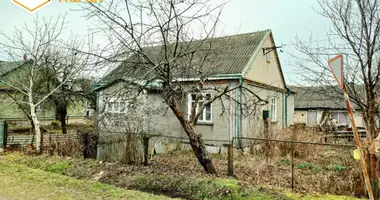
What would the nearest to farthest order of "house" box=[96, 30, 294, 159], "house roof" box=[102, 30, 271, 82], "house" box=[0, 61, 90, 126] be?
"house roof" box=[102, 30, 271, 82] → "house" box=[96, 30, 294, 159] → "house" box=[0, 61, 90, 126]

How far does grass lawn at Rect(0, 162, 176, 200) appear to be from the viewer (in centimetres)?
590

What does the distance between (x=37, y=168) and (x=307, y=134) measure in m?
10.4

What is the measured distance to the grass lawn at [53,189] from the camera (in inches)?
232

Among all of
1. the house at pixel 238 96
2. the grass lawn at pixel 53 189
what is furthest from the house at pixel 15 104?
the grass lawn at pixel 53 189

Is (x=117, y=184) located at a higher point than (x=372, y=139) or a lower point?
lower

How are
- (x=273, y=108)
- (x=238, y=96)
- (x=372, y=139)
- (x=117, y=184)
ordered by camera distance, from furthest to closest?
(x=273, y=108), (x=238, y=96), (x=117, y=184), (x=372, y=139)

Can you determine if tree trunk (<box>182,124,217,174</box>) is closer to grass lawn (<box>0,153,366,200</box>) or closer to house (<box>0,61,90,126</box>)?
grass lawn (<box>0,153,366,200</box>)

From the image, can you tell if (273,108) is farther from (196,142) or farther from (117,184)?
(117,184)

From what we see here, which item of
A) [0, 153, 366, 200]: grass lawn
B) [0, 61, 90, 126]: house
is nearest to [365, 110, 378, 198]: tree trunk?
[0, 153, 366, 200]: grass lawn

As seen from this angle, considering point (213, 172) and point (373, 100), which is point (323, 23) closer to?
point (373, 100)

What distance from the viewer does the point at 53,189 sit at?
6.38m

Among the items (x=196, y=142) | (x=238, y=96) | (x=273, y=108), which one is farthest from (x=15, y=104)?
(x=196, y=142)

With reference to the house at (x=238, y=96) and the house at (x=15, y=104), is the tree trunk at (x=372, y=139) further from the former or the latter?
the house at (x=15, y=104)

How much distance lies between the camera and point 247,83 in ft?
50.1
